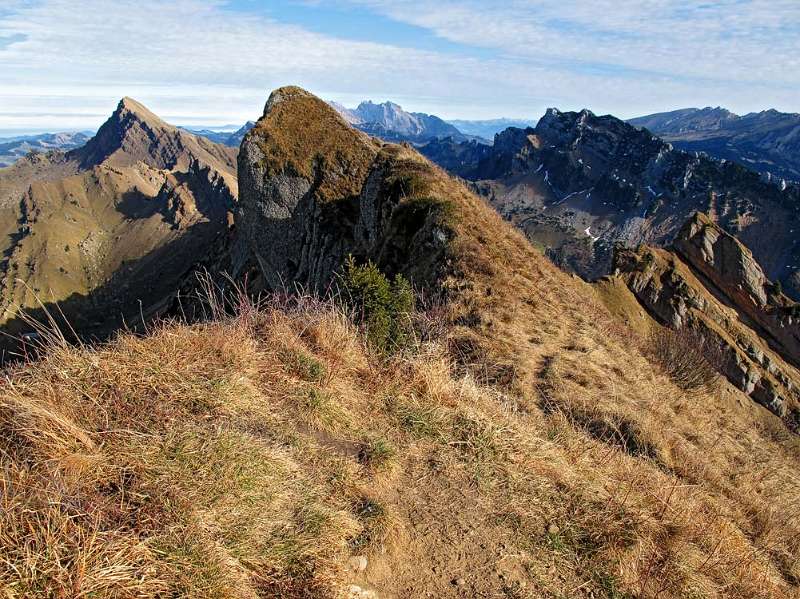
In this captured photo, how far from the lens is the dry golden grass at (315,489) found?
391cm

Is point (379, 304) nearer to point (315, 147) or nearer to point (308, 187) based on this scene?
point (308, 187)

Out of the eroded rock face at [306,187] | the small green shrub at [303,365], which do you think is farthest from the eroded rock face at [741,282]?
the small green shrub at [303,365]

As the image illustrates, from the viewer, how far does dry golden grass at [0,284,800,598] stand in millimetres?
3909

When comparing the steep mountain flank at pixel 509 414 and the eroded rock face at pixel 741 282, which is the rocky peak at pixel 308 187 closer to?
the steep mountain flank at pixel 509 414

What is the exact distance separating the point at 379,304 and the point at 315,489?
632 centimetres

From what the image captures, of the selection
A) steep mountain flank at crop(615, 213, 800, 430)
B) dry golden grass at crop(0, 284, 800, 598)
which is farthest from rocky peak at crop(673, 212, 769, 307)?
dry golden grass at crop(0, 284, 800, 598)

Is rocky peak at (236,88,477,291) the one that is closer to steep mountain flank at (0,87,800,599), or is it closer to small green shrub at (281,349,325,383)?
small green shrub at (281,349,325,383)

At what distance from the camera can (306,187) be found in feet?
163

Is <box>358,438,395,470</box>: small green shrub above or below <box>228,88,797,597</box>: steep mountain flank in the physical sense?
above

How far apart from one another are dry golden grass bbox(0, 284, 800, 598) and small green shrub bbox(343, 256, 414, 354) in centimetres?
147

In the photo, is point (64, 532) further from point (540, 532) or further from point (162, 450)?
point (540, 532)

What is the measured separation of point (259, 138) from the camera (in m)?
52.4

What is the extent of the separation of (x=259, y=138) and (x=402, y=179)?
2885 centimetres

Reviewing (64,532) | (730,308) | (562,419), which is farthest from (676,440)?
(730,308)
